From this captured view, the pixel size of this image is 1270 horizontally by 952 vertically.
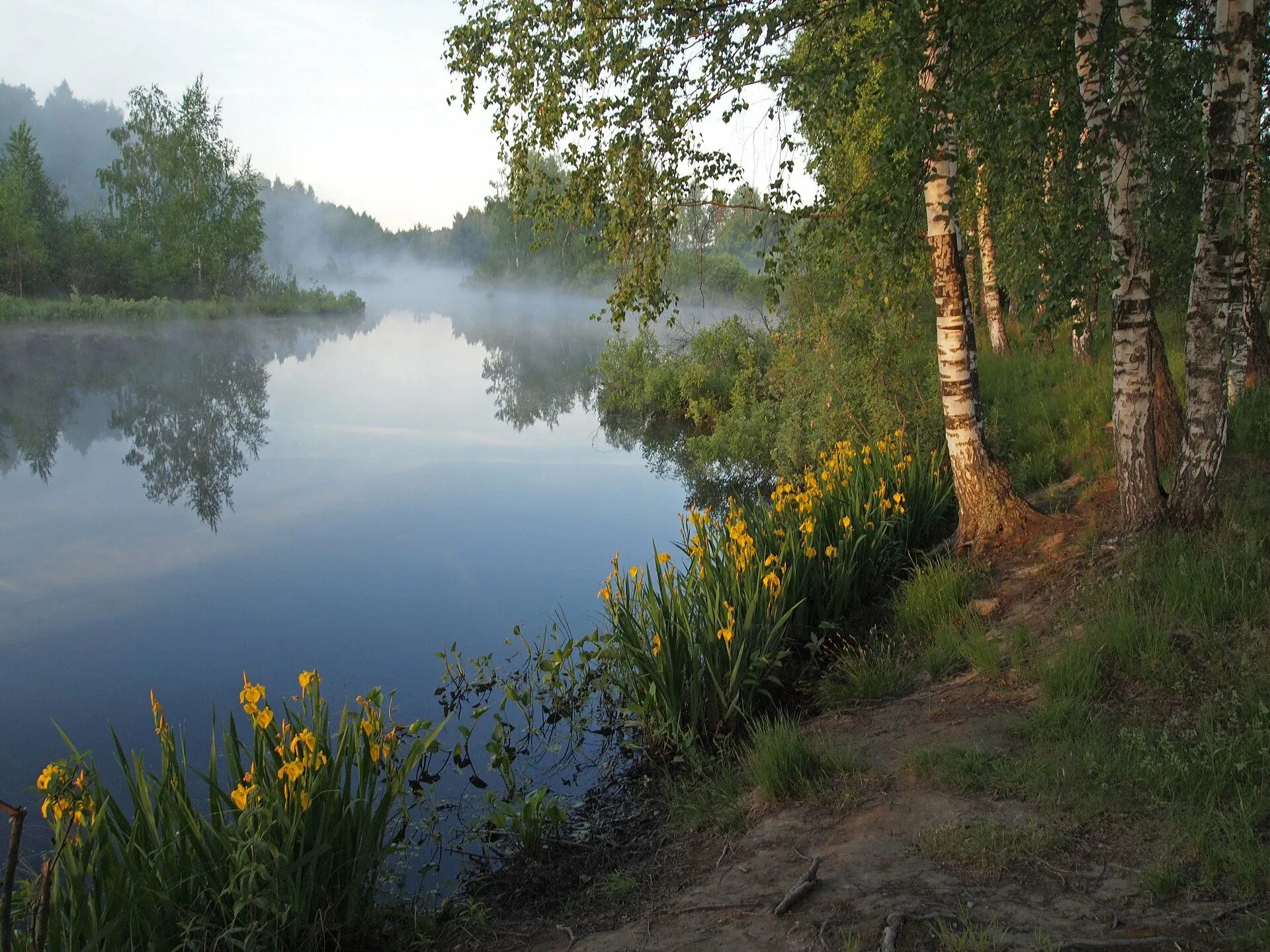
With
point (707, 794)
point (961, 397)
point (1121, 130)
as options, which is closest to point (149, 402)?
point (961, 397)

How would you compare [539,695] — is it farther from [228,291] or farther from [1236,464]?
[228,291]

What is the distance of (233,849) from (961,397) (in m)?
6.09

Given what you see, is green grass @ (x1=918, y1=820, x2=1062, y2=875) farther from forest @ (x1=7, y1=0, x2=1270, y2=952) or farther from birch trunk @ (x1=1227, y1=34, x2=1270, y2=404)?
birch trunk @ (x1=1227, y1=34, x2=1270, y2=404)

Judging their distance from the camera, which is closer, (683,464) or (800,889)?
(800,889)

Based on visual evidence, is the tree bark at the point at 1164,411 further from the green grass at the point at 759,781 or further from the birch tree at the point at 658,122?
the green grass at the point at 759,781

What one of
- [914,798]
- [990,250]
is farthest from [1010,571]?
[990,250]

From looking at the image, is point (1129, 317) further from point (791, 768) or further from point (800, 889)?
point (800, 889)

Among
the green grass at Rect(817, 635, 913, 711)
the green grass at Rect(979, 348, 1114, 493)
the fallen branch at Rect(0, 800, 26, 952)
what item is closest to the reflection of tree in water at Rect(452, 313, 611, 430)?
the green grass at Rect(979, 348, 1114, 493)

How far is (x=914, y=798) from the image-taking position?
13.7ft

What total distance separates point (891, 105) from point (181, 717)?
6324 mm

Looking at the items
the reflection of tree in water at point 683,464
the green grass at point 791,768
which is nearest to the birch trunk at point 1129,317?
the green grass at point 791,768

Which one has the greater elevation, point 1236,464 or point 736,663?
point 1236,464

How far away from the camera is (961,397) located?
24.5 ft

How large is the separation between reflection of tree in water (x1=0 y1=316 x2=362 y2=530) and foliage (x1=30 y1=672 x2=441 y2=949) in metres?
9.73
